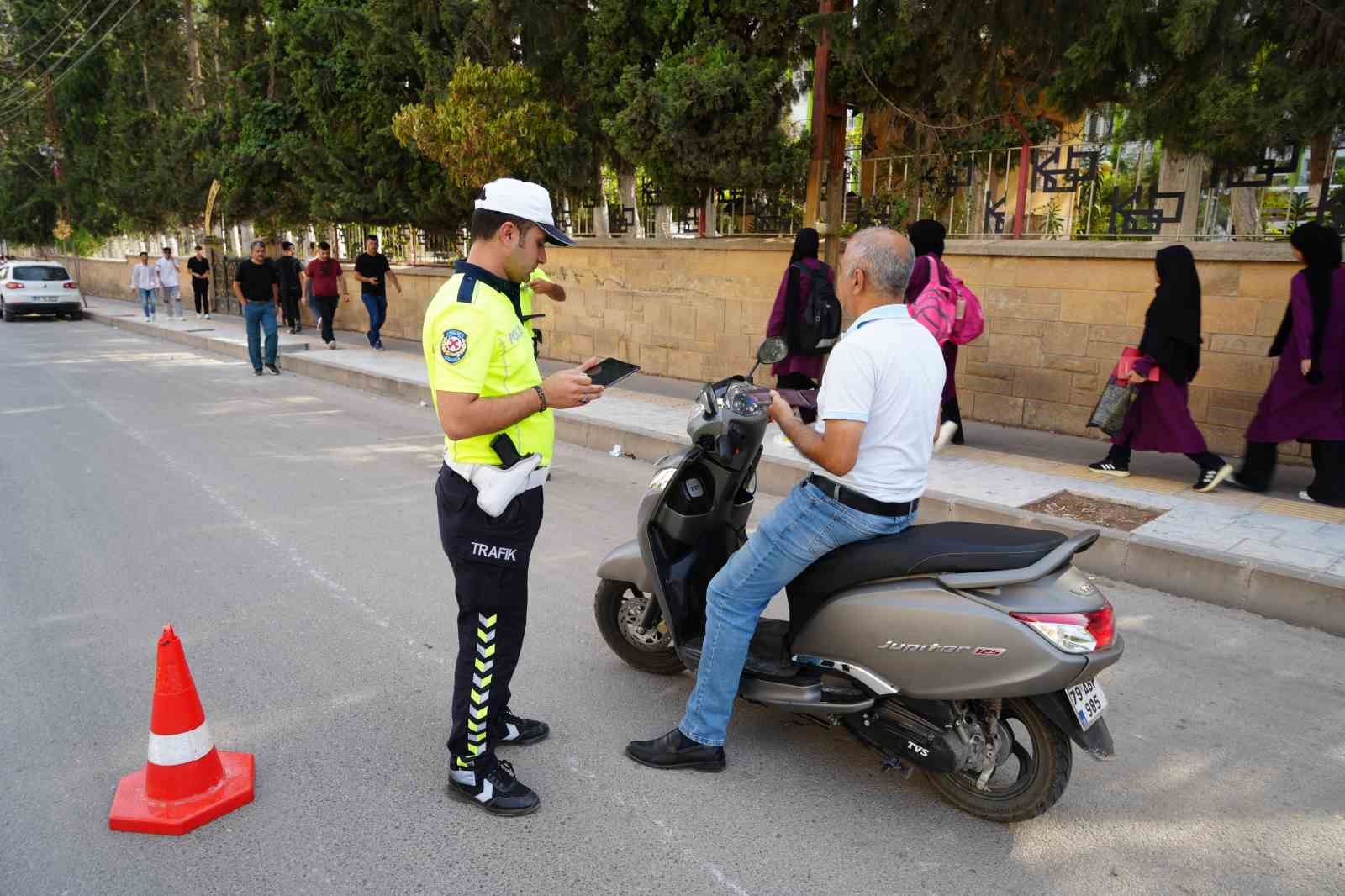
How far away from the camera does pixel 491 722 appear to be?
3152 millimetres

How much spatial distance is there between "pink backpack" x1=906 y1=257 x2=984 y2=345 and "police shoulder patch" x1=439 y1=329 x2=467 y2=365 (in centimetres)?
456

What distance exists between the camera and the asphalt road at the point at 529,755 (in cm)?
270

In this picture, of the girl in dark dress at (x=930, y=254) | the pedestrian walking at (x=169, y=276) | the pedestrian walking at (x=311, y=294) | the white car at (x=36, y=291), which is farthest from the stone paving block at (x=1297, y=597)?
the white car at (x=36, y=291)

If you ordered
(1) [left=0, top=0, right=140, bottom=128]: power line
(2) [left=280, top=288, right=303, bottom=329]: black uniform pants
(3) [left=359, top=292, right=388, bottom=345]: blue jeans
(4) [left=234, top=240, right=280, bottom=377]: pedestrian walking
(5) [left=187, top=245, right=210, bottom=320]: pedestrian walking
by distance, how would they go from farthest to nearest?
(1) [left=0, top=0, right=140, bottom=128]: power line → (5) [left=187, top=245, right=210, bottom=320]: pedestrian walking → (2) [left=280, top=288, right=303, bottom=329]: black uniform pants → (3) [left=359, top=292, right=388, bottom=345]: blue jeans → (4) [left=234, top=240, right=280, bottom=377]: pedestrian walking

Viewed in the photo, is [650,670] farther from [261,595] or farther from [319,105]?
[319,105]

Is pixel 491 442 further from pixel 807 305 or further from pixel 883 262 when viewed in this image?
pixel 807 305

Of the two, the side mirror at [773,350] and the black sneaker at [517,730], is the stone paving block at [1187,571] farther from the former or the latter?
the black sneaker at [517,730]

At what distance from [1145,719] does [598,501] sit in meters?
4.05

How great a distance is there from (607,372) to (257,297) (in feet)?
38.9

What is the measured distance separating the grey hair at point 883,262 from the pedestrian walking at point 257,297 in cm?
1219

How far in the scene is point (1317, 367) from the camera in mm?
5957

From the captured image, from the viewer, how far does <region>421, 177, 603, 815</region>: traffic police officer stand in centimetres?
263

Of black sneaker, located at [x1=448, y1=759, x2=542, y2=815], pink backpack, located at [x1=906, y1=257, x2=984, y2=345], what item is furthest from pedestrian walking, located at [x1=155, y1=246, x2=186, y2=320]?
black sneaker, located at [x1=448, y1=759, x2=542, y2=815]

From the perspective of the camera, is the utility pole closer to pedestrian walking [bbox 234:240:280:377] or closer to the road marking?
pedestrian walking [bbox 234:240:280:377]
